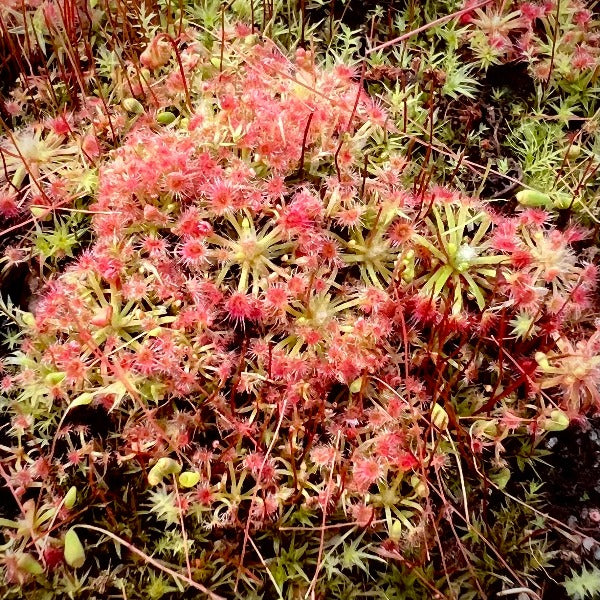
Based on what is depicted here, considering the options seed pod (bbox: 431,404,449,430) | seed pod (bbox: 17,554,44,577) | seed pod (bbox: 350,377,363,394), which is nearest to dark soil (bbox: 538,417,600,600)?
seed pod (bbox: 431,404,449,430)

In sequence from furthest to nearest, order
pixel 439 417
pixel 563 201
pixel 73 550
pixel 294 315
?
1. pixel 563 201
2. pixel 294 315
3. pixel 439 417
4. pixel 73 550

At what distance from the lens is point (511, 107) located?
7.06 feet

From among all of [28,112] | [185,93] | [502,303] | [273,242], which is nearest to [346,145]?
[273,242]

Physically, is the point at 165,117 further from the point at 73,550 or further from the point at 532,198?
the point at 73,550

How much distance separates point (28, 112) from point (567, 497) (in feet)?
6.69

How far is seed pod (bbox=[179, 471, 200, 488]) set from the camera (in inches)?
61.0

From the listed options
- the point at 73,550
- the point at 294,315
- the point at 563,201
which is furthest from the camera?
the point at 563,201

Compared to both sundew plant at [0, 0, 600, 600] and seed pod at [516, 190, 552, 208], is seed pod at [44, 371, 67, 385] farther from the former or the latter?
seed pod at [516, 190, 552, 208]

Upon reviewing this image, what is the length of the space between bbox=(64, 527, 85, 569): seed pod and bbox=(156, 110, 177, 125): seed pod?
3.96 ft

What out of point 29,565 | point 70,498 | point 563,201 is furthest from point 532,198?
point 29,565

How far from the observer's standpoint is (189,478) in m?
1.55

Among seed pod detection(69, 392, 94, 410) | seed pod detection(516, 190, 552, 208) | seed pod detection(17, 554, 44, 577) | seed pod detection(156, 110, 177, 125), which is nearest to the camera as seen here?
seed pod detection(17, 554, 44, 577)

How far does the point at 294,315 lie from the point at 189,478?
0.52 m

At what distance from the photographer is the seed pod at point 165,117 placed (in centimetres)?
196
